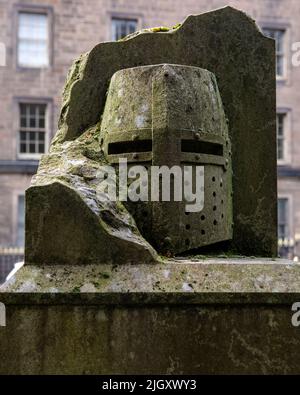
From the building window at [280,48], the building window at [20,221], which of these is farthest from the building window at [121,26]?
the building window at [20,221]

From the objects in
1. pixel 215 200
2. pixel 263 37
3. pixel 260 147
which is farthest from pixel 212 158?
pixel 263 37

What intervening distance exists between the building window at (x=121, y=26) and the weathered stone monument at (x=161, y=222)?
55.2 feet

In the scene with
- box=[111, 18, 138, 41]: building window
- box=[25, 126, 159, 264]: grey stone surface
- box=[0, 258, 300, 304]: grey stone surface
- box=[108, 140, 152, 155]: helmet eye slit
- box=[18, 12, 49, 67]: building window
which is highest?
box=[111, 18, 138, 41]: building window

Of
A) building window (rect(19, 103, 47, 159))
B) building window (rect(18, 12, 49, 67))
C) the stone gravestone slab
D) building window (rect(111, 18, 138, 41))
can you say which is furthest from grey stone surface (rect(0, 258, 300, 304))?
building window (rect(111, 18, 138, 41))

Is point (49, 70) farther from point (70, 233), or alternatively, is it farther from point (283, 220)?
point (70, 233)

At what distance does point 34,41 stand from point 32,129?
9.70 feet

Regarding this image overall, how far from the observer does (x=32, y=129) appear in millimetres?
20141

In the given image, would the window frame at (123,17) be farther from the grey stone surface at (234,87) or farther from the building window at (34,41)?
the grey stone surface at (234,87)

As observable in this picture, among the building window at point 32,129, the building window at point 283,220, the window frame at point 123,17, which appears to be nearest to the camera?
the building window at point 32,129

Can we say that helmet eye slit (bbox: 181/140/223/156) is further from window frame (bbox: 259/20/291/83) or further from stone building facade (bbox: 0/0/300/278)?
window frame (bbox: 259/20/291/83)

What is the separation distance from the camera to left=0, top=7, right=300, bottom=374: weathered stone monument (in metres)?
3.33

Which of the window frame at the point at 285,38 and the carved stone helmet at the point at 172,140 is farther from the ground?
the window frame at the point at 285,38

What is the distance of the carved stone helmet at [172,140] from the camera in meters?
3.91
